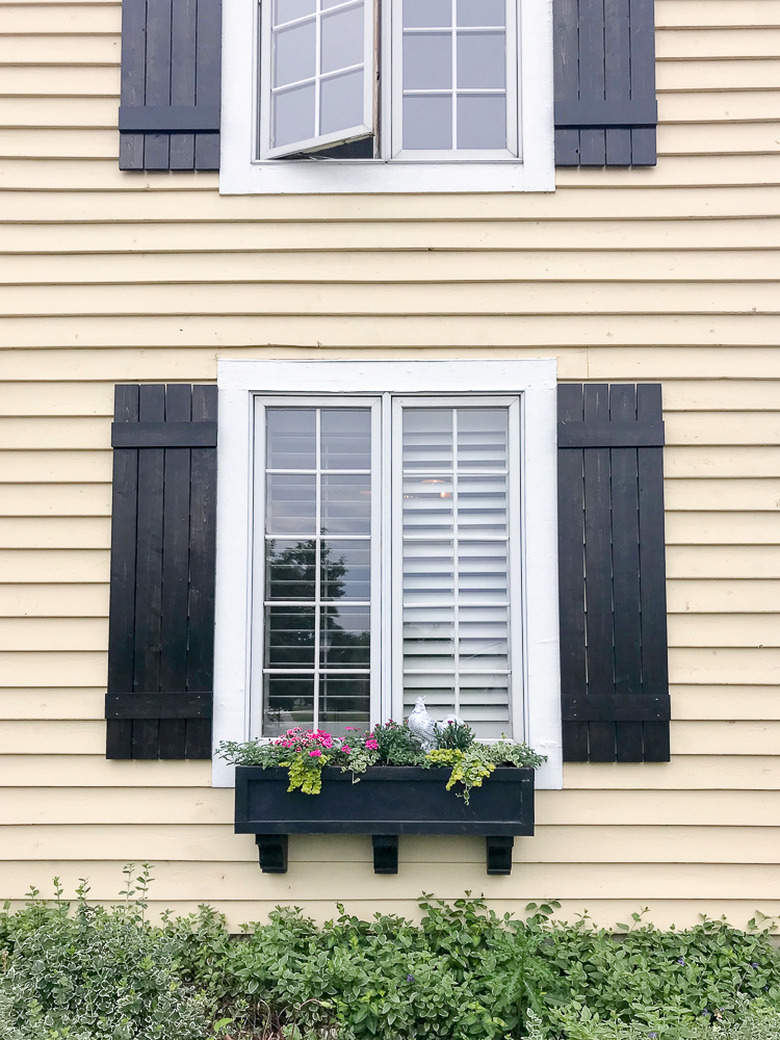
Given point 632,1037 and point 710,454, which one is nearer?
point 632,1037

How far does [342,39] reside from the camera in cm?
330

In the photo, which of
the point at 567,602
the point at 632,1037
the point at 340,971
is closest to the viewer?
the point at 632,1037

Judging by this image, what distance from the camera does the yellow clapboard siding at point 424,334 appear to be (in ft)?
10.5

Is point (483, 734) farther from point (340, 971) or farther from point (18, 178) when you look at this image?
point (18, 178)

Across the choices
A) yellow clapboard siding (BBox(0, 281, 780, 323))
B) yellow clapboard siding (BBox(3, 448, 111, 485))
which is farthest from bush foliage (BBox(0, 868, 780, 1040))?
yellow clapboard siding (BBox(0, 281, 780, 323))

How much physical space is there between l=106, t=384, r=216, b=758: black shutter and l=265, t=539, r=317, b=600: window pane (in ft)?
0.80

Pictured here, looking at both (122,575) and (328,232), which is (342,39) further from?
(122,575)

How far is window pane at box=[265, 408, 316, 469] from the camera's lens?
3293 millimetres

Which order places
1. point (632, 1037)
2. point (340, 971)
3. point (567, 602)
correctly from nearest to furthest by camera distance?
1. point (632, 1037)
2. point (340, 971)
3. point (567, 602)

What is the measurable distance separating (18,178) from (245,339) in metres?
1.15

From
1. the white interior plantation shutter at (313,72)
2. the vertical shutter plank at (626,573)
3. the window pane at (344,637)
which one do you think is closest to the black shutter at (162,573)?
the window pane at (344,637)

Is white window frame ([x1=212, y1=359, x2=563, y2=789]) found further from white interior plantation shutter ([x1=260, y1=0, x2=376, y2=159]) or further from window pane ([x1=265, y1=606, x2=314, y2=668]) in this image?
white interior plantation shutter ([x1=260, y1=0, x2=376, y2=159])

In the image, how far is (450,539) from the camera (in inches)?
128

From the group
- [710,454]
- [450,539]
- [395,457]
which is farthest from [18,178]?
[710,454]
